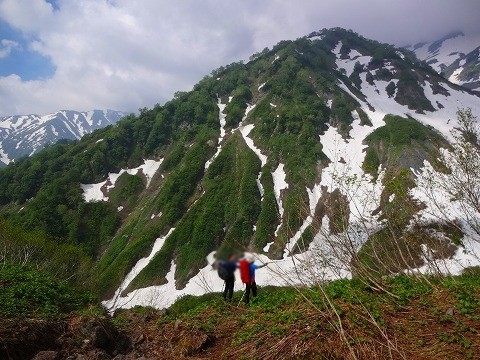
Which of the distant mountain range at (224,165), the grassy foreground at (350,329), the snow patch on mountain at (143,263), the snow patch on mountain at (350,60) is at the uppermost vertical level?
the snow patch on mountain at (350,60)

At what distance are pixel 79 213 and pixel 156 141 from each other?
40333 millimetres

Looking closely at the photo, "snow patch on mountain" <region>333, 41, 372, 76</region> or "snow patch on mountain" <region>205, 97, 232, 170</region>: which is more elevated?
"snow patch on mountain" <region>333, 41, 372, 76</region>

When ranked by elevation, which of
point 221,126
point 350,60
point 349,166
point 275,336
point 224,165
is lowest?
point 275,336

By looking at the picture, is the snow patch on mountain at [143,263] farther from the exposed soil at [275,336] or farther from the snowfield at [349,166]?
the exposed soil at [275,336]

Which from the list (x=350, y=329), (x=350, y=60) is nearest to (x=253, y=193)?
(x=350, y=329)

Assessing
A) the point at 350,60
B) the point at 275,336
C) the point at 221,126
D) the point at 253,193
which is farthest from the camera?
the point at 350,60

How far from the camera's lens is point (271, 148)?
99438mm

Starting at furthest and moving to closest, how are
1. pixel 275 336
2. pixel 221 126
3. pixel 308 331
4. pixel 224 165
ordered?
pixel 221 126 < pixel 224 165 < pixel 275 336 < pixel 308 331

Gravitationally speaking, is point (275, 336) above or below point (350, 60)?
below

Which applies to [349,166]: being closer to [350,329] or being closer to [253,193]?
[253,193]

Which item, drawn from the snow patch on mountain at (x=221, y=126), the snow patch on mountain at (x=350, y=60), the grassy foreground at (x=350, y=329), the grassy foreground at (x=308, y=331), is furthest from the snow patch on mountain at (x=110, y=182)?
the snow patch on mountain at (x=350, y=60)

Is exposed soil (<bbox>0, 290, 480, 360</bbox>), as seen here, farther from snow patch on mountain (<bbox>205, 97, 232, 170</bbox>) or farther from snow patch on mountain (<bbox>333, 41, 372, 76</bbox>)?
snow patch on mountain (<bbox>333, 41, 372, 76</bbox>)

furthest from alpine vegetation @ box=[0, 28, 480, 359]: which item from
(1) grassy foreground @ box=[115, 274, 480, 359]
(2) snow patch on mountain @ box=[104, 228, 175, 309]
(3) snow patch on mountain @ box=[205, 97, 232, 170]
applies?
(3) snow patch on mountain @ box=[205, 97, 232, 170]

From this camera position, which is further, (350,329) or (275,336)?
(275,336)
